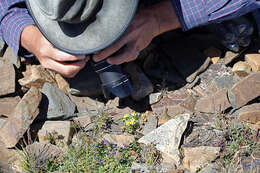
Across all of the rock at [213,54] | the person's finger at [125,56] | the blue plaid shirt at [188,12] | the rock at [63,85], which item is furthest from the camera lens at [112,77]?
the rock at [213,54]

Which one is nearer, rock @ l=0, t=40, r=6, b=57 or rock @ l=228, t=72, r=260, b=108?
rock @ l=228, t=72, r=260, b=108

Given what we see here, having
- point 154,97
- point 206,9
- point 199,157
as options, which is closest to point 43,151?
point 154,97

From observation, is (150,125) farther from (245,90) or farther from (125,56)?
(245,90)

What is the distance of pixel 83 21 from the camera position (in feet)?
6.70

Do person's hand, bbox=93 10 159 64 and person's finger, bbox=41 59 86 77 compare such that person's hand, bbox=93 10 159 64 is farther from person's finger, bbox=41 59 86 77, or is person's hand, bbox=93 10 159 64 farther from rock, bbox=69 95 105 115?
rock, bbox=69 95 105 115

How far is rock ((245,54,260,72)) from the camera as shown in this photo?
289 centimetres

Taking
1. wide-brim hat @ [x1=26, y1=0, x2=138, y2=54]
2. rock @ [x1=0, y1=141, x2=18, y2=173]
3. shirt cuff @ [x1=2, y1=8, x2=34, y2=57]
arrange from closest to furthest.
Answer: wide-brim hat @ [x1=26, y1=0, x2=138, y2=54] < rock @ [x1=0, y1=141, x2=18, y2=173] < shirt cuff @ [x1=2, y1=8, x2=34, y2=57]

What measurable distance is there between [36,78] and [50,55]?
17.8 inches

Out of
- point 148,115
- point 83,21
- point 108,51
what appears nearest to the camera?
point 83,21

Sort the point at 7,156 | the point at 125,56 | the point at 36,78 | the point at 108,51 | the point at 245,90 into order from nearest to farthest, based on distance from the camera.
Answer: the point at 108,51 → the point at 125,56 → the point at 7,156 → the point at 245,90 → the point at 36,78

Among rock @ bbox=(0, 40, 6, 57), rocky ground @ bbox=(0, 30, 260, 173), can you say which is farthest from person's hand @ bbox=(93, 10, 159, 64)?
rock @ bbox=(0, 40, 6, 57)

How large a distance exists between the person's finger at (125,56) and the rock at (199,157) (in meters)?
0.69

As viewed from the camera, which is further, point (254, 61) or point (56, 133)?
point (254, 61)

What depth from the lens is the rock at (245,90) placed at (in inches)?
106
